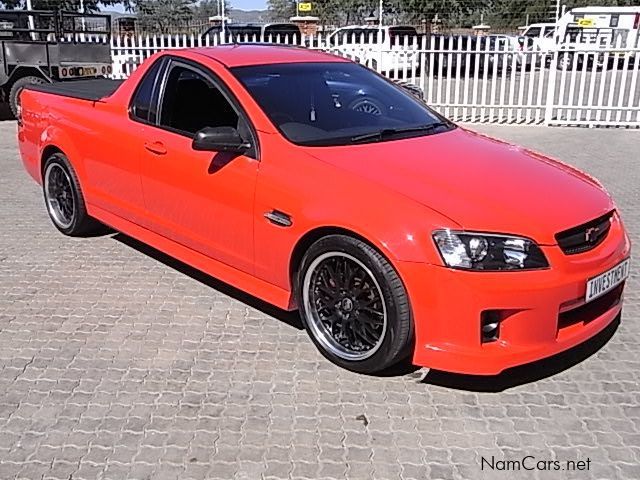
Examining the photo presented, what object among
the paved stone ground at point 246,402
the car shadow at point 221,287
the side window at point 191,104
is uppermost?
the side window at point 191,104

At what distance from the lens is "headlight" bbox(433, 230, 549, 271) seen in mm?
3049

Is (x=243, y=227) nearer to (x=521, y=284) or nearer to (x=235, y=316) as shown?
(x=235, y=316)

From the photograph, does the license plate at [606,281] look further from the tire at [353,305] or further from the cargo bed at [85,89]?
the cargo bed at [85,89]

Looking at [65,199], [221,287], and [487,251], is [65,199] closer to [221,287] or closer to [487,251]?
[221,287]

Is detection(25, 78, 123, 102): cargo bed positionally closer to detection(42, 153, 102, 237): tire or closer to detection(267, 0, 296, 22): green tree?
detection(42, 153, 102, 237): tire

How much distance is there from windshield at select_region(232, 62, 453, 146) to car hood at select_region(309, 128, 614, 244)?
7.3 inches

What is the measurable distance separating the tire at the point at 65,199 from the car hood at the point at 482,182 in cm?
274

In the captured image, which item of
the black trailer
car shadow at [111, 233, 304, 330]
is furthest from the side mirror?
the black trailer

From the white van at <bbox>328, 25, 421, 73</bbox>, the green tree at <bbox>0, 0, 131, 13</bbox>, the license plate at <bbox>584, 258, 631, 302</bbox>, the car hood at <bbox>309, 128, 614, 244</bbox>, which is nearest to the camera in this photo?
the car hood at <bbox>309, 128, 614, 244</bbox>

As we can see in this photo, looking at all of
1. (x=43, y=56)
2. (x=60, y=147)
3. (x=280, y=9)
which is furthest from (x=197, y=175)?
(x=280, y=9)

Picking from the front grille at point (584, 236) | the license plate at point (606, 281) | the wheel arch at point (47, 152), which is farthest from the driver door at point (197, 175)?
the license plate at point (606, 281)

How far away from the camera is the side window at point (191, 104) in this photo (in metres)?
4.25

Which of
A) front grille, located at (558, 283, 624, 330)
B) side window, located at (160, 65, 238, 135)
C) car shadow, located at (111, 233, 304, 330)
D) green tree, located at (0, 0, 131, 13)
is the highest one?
green tree, located at (0, 0, 131, 13)

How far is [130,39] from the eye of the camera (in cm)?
1499
